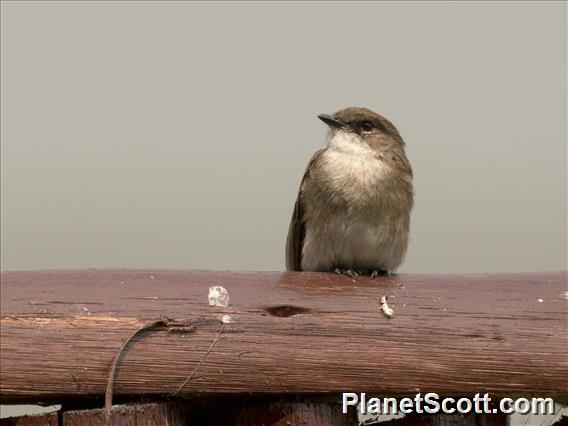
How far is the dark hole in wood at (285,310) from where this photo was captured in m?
2.93

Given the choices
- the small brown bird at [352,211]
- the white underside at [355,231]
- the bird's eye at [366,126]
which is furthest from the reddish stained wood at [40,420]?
the bird's eye at [366,126]

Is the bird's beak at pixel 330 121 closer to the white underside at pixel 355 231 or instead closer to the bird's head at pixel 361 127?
the bird's head at pixel 361 127

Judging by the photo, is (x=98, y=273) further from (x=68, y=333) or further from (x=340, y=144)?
(x=340, y=144)

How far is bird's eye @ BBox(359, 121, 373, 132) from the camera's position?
5.57 meters

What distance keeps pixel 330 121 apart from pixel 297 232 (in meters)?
0.73

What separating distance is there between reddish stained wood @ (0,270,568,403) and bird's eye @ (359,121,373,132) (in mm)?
2540

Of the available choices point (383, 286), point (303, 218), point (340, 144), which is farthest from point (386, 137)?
point (383, 286)

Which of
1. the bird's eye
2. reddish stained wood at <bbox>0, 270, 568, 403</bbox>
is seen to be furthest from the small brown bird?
reddish stained wood at <bbox>0, 270, 568, 403</bbox>

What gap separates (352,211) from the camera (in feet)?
16.4

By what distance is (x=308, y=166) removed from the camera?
5.32 m

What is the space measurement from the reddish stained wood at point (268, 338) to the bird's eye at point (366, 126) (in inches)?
100.0

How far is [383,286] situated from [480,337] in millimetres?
379

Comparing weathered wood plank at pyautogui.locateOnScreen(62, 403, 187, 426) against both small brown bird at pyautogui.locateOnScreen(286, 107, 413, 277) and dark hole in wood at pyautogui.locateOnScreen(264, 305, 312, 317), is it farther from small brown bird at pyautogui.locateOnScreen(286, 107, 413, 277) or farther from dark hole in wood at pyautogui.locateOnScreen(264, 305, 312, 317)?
small brown bird at pyautogui.locateOnScreen(286, 107, 413, 277)

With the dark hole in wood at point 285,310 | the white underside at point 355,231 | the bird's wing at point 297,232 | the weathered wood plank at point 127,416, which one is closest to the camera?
the weathered wood plank at point 127,416
